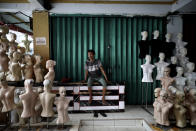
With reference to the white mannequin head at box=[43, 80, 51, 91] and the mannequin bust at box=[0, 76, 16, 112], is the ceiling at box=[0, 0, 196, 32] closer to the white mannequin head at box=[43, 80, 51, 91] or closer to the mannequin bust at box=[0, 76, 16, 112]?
the mannequin bust at box=[0, 76, 16, 112]

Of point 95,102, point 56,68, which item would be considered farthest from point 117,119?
point 56,68

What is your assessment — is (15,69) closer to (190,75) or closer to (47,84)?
(47,84)

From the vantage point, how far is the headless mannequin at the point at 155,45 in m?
4.21

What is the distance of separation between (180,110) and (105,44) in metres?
2.61

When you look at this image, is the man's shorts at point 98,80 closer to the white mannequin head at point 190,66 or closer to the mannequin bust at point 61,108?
the mannequin bust at point 61,108

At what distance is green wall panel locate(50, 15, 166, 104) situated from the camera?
4.37 metres

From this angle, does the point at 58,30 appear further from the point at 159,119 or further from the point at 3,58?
the point at 159,119

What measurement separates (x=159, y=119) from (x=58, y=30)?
353 centimetres

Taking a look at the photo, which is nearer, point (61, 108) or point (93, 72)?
point (61, 108)

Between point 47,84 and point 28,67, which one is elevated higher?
point 28,67

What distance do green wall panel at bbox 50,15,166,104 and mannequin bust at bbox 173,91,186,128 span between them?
1.58 m

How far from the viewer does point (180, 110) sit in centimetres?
283

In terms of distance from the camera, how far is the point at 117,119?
339cm

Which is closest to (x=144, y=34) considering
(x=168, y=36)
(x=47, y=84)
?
(x=168, y=36)
